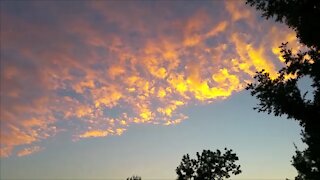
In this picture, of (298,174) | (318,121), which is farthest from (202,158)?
(318,121)

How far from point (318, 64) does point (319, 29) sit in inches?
67.9

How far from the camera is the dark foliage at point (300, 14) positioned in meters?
20.0

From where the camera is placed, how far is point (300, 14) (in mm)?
20266

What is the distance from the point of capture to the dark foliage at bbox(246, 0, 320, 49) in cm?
1998

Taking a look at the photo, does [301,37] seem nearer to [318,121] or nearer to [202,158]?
[318,121]

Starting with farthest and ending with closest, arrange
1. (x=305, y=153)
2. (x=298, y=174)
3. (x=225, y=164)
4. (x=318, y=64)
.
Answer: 1. (x=225, y=164)
2. (x=298, y=174)
3. (x=305, y=153)
4. (x=318, y=64)

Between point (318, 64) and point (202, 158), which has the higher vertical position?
point (202, 158)

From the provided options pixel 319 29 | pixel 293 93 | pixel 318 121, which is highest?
pixel 319 29

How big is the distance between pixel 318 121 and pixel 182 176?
79.4ft

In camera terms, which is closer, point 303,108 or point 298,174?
point 303,108

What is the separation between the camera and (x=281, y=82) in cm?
2069

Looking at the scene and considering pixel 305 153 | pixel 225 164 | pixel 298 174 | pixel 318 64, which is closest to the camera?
pixel 318 64

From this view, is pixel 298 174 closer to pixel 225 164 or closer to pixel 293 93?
pixel 225 164

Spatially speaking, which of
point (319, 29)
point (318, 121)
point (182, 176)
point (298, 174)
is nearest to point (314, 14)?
point (319, 29)
